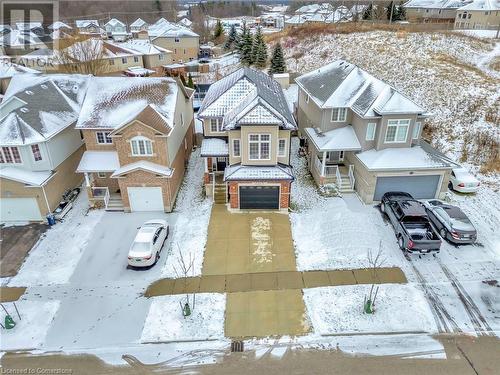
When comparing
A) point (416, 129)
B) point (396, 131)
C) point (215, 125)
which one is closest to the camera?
point (396, 131)

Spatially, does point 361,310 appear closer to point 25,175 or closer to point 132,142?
point 132,142

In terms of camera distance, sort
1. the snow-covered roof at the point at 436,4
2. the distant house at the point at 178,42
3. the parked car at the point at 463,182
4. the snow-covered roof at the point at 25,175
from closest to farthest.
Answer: the snow-covered roof at the point at 25,175
the parked car at the point at 463,182
the snow-covered roof at the point at 436,4
the distant house at the point at 178,42

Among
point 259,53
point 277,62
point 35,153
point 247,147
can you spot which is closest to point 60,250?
point 35,153

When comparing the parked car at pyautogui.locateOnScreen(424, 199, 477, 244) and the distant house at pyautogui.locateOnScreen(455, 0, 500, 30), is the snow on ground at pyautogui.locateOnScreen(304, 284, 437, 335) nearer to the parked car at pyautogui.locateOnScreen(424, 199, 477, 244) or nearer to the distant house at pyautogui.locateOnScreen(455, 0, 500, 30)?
the parked car at pyautogui.locateOnScreen(424, 199, 477, 244)

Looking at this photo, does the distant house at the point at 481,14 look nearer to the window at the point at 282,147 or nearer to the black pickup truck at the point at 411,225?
the black pickup truck at the point at 411,225

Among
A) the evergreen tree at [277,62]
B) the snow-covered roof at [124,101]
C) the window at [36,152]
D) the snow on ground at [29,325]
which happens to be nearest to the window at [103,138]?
the snow-covered roof at [124,101]

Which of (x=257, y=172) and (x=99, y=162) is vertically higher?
(x=99, y=162)

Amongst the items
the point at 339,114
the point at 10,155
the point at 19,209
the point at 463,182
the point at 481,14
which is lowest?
the point at 19,209
